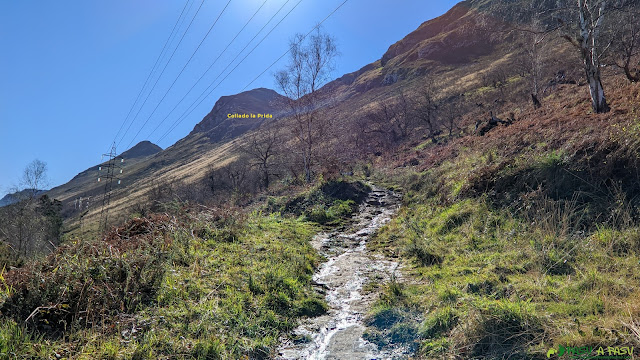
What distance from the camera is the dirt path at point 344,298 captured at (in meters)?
5.09

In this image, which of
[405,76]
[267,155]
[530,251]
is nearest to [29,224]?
[267,155]

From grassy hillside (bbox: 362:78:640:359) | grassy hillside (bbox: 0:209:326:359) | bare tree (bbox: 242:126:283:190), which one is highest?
bare tree (bbox: 242:126:283:190)

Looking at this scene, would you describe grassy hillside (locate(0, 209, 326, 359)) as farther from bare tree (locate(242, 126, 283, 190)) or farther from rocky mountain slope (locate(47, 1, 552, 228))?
rocky mountain slope (locate(47, 1, 552, 228))

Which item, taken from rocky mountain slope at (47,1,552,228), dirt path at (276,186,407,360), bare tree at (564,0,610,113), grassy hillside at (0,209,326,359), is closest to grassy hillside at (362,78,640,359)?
dirt path at (276,186,407,360)

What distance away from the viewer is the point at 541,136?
1098cm

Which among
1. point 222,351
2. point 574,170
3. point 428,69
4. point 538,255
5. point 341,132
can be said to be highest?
point 428,69

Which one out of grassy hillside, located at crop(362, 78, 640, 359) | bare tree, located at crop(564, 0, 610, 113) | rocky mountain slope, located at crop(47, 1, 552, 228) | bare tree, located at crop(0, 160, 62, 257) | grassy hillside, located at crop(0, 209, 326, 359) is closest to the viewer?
grassy hillside, located at crop(362, 78, 640, 359)

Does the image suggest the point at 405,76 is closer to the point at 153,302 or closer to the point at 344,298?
the point at 344,298

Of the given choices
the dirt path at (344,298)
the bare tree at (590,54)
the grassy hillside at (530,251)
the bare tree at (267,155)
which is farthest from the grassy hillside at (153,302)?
the bare tree at (267,155)

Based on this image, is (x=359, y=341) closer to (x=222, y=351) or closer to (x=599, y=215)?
(x=222, y=351)

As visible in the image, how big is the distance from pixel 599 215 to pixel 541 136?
5132 millimetres

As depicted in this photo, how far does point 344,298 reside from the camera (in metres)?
7.14

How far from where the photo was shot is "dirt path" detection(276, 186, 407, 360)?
509 centimetres

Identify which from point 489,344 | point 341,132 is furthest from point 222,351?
point 341,132
